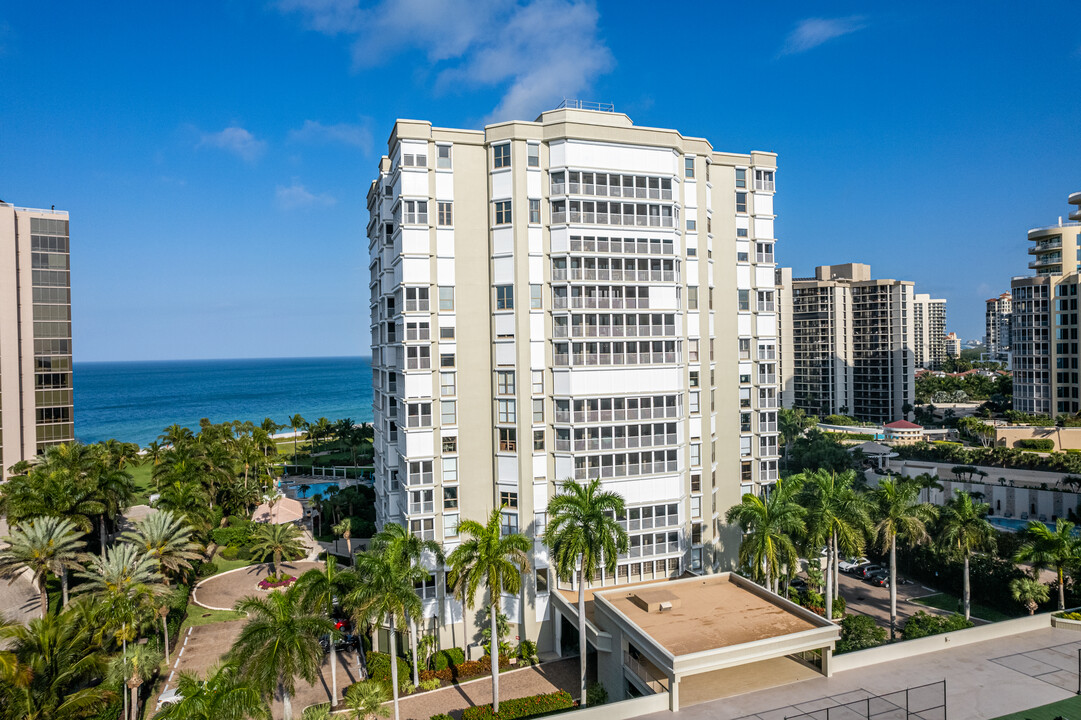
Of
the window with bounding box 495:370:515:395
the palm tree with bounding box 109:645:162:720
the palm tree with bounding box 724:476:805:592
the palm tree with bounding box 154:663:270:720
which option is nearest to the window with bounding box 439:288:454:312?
the window with bounding box 495:370:515:395

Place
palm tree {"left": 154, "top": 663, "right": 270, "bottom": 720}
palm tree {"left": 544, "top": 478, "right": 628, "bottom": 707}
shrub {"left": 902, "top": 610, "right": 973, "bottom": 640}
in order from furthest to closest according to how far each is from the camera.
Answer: shrub {"left": 902, "top": 610, "right": 973, "bottom": 640} < palm tree {"left": 544, "top": 478, "right": 628, "bottom": 707} < palm tree {"left": 154, "top": 663, "right": 270, "bottom": 720}

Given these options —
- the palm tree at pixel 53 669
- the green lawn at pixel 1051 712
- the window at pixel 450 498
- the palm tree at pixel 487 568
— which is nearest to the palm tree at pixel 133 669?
the palm tree at pixel 53 669

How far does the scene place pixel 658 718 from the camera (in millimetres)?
25062

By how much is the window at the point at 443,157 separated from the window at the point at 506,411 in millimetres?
15337

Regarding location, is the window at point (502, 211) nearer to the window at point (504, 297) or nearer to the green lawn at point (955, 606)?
the window at point (504, 297)

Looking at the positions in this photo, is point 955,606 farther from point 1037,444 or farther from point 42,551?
point 42,551

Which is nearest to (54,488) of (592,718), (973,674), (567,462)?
(567,462)

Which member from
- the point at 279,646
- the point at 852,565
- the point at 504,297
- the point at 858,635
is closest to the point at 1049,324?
the point at 852,565

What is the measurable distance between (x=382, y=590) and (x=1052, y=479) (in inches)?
3010

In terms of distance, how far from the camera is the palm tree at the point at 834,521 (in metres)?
39.3

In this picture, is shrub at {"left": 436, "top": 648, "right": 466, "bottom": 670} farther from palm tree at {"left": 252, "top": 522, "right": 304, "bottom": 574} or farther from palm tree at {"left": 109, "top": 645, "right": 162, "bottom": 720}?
palm tree at {"left": 252, "top": 522, "right": 304, "bottom": 574}

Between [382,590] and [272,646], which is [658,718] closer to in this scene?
[382,590]

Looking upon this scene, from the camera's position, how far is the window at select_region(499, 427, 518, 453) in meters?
40.2

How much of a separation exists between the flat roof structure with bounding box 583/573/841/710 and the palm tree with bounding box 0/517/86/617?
33.4 meters
